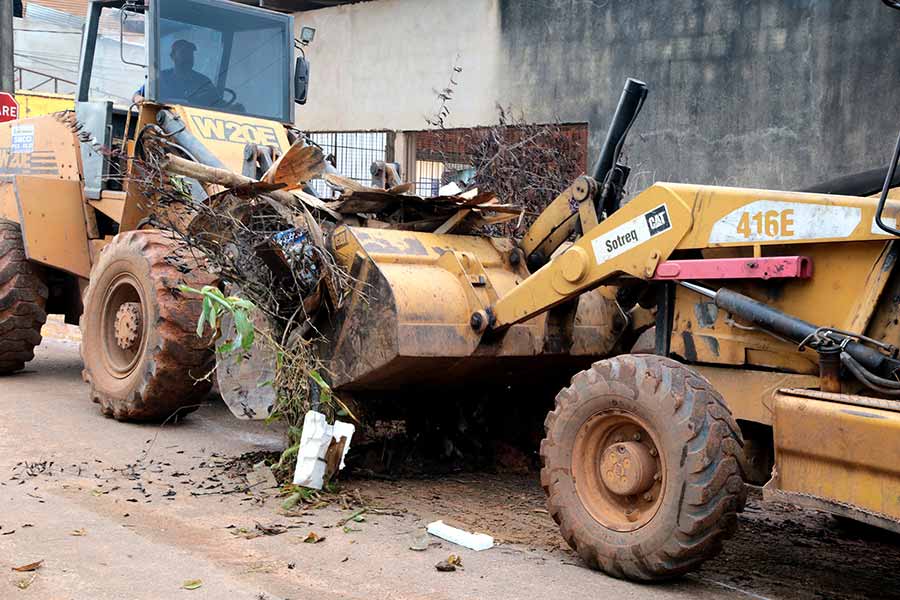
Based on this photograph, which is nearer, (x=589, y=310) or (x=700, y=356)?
(x=700, y=356)

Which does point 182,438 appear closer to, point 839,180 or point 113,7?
point 113,7

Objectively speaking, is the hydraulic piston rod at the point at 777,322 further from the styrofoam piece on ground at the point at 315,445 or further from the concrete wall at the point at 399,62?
the concrete wall at the point at 399,62

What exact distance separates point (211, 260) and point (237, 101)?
281 centimetres

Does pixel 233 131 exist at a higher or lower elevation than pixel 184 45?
lower

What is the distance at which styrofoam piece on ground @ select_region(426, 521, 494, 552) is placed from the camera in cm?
512

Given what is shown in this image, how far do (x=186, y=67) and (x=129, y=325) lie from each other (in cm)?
222

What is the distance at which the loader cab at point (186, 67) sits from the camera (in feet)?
28.0

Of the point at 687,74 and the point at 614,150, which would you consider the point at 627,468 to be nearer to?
the point at 614,150

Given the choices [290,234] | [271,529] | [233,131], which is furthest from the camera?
[233,131]

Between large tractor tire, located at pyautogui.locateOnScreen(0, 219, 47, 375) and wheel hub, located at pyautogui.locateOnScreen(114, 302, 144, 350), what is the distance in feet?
5.77

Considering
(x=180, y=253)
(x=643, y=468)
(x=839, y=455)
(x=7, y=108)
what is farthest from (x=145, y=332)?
(x=7, y=108)

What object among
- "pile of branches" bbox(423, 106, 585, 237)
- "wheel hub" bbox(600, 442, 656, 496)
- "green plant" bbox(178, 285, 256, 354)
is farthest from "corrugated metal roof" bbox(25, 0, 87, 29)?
"wheel hub" bbox(600, 442, 656, 496)

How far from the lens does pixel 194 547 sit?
5027 millimetres

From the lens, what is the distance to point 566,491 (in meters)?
4.99
